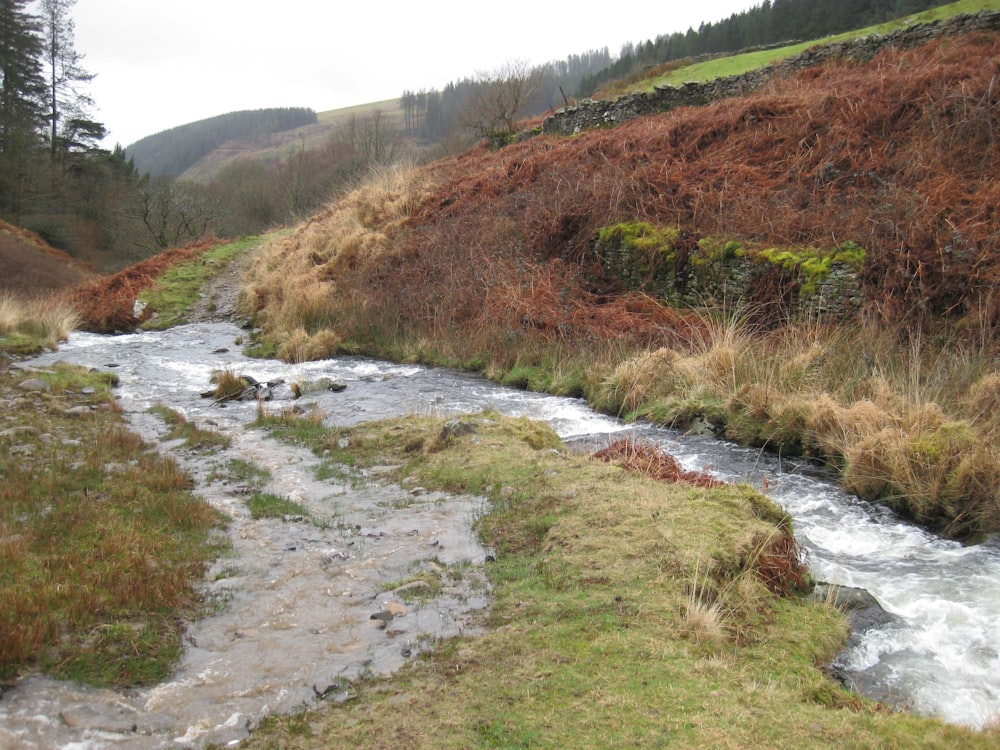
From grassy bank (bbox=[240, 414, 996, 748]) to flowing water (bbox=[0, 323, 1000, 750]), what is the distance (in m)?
0.25

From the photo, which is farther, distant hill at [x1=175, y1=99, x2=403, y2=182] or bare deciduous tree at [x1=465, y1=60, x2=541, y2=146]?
distant hill at [x1=175, y1=99, x2=403, y2=182]

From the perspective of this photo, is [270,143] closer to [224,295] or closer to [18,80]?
[18,80]

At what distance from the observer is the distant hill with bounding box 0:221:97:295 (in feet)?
74.7

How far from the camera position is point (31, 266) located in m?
24.7

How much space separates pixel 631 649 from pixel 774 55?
26.8 metres

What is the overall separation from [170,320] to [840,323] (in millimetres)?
18569

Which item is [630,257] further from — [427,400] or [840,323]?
[427,400]

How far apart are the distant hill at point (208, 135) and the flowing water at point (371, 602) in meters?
143

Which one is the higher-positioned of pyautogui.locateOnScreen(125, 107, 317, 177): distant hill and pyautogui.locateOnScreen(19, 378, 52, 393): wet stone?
pyautogui.locateOnScreen(125, 107, 317, 177): distant hill

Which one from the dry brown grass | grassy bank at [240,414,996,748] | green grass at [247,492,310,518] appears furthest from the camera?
the dry brown grass

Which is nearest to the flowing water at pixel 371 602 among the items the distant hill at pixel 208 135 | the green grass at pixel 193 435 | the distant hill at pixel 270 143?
the green grass at pixel 193 435

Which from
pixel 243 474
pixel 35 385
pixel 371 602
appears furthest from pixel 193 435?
pixel 371 602

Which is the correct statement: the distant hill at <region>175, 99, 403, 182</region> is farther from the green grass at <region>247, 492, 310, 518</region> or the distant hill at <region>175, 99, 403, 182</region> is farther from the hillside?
the green grass at <region>247, 492, 310, 518</region>

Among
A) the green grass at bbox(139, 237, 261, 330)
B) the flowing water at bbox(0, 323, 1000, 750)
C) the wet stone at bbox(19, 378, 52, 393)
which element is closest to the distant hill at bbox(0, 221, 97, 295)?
the green grass at bbox(139, 237, 261, 330)
